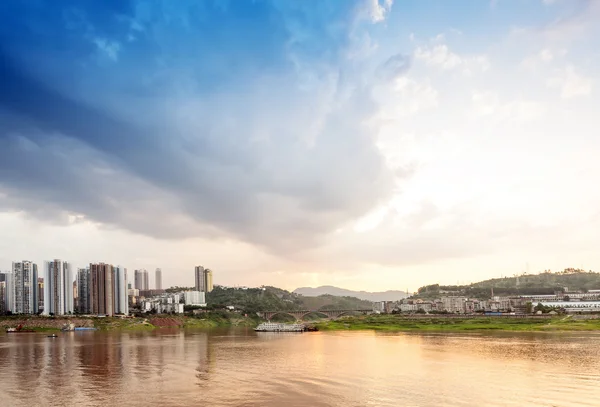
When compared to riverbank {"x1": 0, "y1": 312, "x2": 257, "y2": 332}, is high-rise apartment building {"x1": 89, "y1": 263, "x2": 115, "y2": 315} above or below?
above

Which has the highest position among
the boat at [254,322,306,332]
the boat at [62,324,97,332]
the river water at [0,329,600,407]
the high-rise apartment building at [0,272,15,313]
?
the high-rise apartment building at [0,272,15,313]

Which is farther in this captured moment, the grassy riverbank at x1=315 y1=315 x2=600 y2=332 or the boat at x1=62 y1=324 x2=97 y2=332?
the boat at x1=62 y1=324 x2=97 y2=332

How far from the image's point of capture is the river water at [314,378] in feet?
89.2

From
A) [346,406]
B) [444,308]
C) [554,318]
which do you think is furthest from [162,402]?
[444,308]

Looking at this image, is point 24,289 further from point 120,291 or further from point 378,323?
point 378,323

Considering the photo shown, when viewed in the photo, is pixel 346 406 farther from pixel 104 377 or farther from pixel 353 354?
pixel 353 354

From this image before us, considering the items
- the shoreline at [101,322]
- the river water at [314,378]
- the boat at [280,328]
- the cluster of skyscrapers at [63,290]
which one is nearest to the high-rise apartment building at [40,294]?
the cluster of skyscrapers at [63,290]

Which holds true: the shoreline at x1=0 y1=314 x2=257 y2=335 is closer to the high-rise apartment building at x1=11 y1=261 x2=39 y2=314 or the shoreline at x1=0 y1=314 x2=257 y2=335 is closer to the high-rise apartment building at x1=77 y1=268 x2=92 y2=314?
the high-rise apartment building at x1=11 y1=261 x2=39 y2=314

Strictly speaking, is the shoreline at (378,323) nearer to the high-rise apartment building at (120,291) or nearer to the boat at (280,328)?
the boat at (280,328)

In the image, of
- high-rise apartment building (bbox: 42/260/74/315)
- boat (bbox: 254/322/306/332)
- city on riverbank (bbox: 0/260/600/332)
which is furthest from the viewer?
high-rise apartment building (bbox: 42/260/74/315)

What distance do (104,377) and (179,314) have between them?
393ft

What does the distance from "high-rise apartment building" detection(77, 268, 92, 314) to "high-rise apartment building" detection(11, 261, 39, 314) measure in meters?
14.1

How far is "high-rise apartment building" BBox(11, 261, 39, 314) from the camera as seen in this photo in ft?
446

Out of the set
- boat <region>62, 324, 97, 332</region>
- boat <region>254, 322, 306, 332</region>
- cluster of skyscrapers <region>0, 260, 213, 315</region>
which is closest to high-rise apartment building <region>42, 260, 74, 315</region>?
cluster of skyscrapers <region>0, 260, 213, 315</region>
